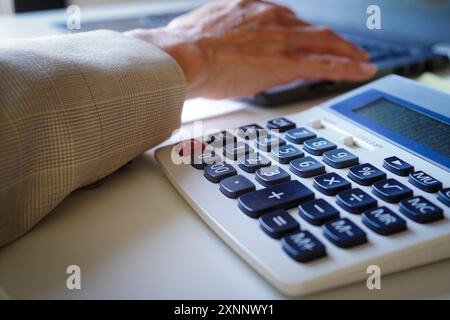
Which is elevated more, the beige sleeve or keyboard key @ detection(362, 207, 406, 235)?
the beige sleeve

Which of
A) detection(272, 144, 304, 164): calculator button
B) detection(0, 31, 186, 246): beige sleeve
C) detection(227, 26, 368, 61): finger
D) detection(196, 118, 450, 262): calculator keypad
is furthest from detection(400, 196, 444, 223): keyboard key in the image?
Answer: detection(227, 26, 368, 61): finger

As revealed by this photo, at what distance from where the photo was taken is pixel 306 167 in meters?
0.42

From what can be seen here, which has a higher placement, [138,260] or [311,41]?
[311,41]

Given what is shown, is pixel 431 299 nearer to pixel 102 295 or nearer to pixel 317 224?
pixel 317 224

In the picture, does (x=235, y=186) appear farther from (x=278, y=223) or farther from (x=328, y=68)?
(x=328, y=68)

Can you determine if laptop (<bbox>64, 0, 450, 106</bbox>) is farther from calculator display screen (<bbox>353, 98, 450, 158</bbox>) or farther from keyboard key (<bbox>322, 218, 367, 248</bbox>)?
keyboard key (<bbox>322, 218, 367, 248</bbox>)

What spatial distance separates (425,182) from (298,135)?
129 millimetres

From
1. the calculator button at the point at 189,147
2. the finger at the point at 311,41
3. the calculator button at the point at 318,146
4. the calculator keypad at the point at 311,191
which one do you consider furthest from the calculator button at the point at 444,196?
the finger at the point at 311,41

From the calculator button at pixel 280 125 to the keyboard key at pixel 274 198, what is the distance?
11 centimetres

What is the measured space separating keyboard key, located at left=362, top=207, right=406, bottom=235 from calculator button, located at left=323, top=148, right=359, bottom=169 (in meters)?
0.07

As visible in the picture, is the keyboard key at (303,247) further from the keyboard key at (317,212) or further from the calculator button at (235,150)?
the calculator button at (235,150)

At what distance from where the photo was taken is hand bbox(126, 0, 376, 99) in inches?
22.7

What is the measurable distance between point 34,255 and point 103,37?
0.23 meters

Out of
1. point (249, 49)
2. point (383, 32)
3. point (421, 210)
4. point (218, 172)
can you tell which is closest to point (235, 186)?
point (218, 172)
